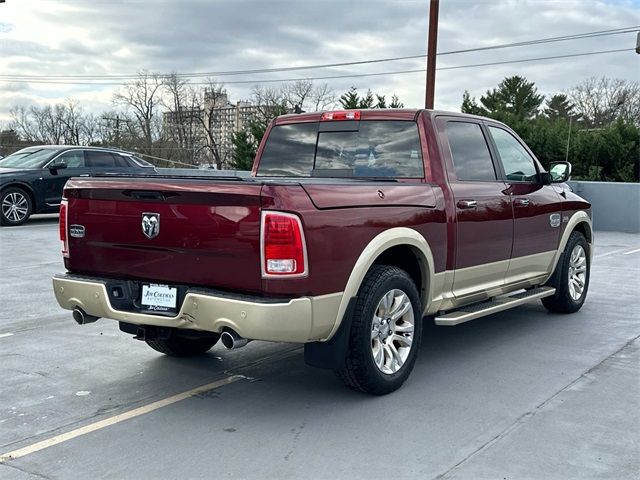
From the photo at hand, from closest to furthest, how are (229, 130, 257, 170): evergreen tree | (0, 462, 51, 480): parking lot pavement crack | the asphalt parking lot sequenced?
(0, 462, 51, 480): parking lot pavement crack
the asphalt parking lot
(229, 130, 257, 170): evergreen tree

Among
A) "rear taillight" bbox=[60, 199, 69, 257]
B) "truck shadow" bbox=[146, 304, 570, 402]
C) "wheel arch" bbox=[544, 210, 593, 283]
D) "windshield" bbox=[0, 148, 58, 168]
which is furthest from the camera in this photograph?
"windshield" bbox=[0, 148, 58, 168]

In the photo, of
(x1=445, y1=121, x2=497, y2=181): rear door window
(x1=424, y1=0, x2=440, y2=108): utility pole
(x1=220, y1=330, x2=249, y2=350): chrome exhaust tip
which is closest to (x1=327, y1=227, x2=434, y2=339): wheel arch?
(x1=220, y1=330, x2=249, y2=350): chrome exhaust tip

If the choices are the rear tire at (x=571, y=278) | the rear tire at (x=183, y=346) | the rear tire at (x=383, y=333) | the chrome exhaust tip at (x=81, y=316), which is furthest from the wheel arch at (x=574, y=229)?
the chrome exhaust tip at (x=81, y=316)

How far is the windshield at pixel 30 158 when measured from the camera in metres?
14.8

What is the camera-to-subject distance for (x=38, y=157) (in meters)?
15.0

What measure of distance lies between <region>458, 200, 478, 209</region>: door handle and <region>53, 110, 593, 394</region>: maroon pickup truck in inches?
0.6

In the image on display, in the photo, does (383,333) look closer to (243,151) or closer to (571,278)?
(571,278)

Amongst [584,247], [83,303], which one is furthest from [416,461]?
[584,247]

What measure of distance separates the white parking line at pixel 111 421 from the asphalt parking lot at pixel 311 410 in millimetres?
13

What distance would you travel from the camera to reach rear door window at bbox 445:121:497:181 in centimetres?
561

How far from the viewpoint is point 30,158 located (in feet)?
49.4

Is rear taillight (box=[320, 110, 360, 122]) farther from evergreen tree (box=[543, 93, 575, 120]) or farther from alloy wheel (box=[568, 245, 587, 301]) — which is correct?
evergreen tree (box=[543, 93, 575, 120])

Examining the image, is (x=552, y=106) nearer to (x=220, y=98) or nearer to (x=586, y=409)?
(x=220, y=98)

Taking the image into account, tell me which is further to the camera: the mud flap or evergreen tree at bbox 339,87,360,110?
evergreen tree at bbox 339,87,360,110
